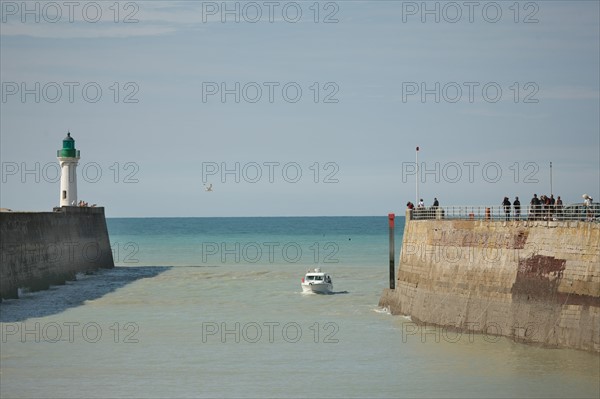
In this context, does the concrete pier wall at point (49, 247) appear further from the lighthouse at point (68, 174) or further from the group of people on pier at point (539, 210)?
the group of people on pier at point (539, 210)

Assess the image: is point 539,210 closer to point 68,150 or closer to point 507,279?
point 507,279

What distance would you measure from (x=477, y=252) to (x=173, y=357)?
1384cm

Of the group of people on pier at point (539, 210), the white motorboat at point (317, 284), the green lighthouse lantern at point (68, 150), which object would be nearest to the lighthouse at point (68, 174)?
the green lighthouse lantern at point (68, 150)

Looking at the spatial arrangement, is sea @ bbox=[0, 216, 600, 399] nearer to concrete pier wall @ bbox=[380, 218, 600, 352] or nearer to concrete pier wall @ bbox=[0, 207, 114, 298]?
concrete pier wall @ bbox=[380, 218, 600, 352]

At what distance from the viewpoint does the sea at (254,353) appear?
32.3 meters

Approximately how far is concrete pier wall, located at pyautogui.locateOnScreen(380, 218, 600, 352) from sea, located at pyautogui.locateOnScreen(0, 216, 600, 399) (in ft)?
2.51

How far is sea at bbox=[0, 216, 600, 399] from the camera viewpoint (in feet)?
106

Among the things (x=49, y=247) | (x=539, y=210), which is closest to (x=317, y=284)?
(x=49, y=247)

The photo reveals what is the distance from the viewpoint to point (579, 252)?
35875 mm

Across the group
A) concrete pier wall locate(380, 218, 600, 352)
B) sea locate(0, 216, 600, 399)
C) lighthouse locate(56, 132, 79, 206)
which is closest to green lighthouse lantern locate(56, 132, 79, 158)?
lighthouse locate(56, 132, 79, 206)

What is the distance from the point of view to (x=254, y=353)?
38.9 metres

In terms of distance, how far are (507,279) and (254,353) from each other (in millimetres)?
10434

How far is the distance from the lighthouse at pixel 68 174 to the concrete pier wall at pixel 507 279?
4362 centimetres

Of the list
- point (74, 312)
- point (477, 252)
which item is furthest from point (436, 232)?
point (74, 312)
